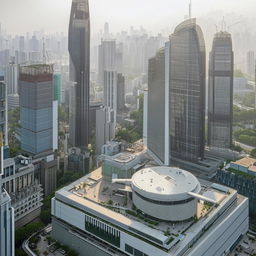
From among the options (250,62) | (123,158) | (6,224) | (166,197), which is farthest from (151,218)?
(250,62)

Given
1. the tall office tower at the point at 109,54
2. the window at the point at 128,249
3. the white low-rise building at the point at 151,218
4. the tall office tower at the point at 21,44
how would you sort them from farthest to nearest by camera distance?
the tall office tower at the point at 21,44, the tall office tower at the point at 109,54, the window at the point at 128,249, the white low-rise building at the point at 151,218

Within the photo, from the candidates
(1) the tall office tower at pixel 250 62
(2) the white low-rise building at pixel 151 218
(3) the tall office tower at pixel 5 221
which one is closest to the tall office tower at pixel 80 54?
(2) the white low-rise building at pixel 151 218

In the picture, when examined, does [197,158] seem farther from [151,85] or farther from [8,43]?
[8,43]

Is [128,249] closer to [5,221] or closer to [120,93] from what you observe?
[5,221]

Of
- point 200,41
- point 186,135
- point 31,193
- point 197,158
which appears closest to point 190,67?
point 200,41

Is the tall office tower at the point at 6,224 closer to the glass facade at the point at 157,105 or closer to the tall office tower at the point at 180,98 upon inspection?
the tall office tower at the point at 180,98
